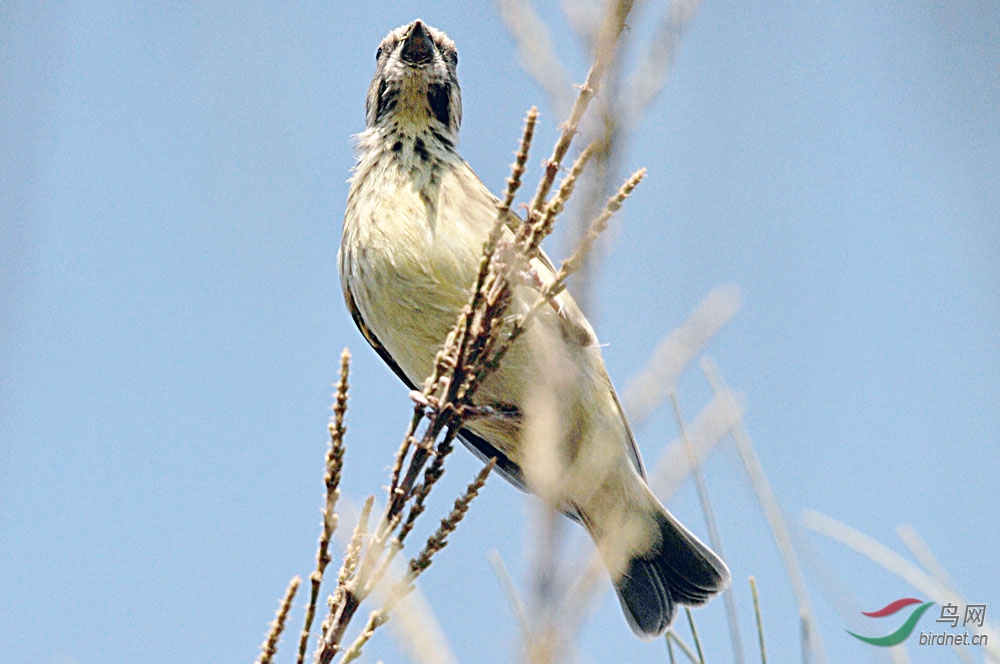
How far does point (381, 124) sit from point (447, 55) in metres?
0.66

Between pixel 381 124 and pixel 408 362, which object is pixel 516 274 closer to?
pixel 408 362

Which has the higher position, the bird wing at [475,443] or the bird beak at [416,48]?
the bird beak at [416,48]

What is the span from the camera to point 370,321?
4219 mm

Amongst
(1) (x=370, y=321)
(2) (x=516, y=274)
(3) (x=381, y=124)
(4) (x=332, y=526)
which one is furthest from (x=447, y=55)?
(4) (x=332, y=526)

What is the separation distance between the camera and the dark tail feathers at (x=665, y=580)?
15.1 ft

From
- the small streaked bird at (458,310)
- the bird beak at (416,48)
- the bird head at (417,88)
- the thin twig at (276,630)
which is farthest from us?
the bird beak at (416,48)

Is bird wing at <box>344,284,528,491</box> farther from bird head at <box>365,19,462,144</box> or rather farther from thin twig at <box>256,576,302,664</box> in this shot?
thin twig at <box>256,576,302,664</box>

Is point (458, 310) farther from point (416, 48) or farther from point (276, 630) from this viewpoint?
point (276, 630)

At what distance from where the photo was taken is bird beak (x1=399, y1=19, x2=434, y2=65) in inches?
187

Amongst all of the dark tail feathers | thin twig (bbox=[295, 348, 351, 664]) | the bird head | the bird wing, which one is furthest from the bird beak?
thin twig (bbox=[295, 348, 351, 664])

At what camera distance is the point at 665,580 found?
4668 mm

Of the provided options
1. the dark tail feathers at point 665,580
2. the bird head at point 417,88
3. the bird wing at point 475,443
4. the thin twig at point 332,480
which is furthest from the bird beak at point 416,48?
the thin twig at point 332,480

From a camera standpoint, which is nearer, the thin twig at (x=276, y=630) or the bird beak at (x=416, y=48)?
the thin twig at (x=276, y=630)

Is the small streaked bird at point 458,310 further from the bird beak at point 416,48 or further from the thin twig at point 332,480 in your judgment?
the thin twig at point 332,480
